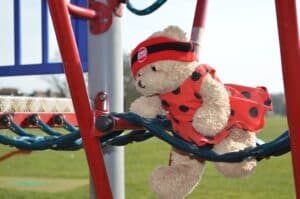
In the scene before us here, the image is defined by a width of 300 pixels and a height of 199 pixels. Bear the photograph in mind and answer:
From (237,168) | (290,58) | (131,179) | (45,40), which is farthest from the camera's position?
(131,179)

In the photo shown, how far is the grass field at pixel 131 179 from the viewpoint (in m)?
3.36

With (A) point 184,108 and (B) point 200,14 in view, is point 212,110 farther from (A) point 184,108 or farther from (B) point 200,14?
(B) point 200,14

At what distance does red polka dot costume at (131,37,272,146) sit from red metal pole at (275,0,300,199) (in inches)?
6.7

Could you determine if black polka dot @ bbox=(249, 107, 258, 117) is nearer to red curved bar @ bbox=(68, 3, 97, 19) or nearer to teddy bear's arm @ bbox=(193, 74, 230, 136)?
teddy bear's arm @ bbox=(193, 74, 230, 136)

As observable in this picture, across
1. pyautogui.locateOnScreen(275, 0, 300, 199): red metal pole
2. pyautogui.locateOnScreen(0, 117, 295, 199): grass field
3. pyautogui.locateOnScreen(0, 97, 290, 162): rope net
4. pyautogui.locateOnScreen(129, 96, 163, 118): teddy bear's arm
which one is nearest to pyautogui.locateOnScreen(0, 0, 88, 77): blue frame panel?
pyautogui.locateOnScreen(0, 97, 290, 162): rope net

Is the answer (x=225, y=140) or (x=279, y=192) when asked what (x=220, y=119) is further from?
(x=279, y=192)

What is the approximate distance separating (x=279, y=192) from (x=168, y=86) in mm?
3252

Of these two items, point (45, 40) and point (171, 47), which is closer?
point (171, 47)

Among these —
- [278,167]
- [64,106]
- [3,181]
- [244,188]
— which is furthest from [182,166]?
[278,167]

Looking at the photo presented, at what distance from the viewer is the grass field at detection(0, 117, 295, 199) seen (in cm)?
336

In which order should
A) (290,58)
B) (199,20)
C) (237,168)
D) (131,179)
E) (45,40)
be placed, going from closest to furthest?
(290,58)
(237,168)
(199,20)
(45,40)
(131,179)

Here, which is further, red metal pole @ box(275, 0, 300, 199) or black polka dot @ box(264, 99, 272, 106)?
black polka dot @ box(264, 99, 272, 106)

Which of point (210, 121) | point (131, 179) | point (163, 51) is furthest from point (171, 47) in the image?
point (131, 179)

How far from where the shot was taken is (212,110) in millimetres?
562
